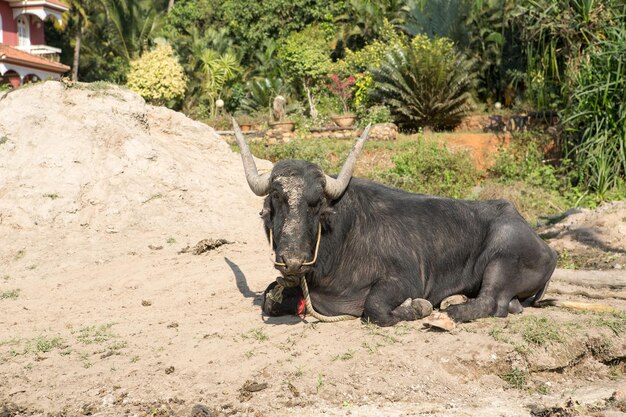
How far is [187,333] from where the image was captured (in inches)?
252

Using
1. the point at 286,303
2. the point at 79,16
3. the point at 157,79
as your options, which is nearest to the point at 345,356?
the point at 286,303

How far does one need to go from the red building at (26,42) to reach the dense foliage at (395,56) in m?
3.24

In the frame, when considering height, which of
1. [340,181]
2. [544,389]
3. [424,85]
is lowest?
[544,389]

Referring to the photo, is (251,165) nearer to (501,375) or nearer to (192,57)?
(501,375)

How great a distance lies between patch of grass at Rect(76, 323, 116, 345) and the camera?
6.42 m

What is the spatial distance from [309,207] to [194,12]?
1279 inches

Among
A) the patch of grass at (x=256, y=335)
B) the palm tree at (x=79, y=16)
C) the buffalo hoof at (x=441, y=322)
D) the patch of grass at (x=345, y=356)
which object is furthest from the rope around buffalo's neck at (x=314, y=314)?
the palm tree at (x=79, y=16)

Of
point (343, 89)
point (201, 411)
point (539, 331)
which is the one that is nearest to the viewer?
point (201, 411)

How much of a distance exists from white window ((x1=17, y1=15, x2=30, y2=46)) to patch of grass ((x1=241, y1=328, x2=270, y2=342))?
29.4 m

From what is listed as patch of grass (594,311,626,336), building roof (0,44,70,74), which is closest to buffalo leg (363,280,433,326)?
patch of grass (594,311,626,336)

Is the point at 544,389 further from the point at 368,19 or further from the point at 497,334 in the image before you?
the point at 368,19

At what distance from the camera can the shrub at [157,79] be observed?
30188 millimetres

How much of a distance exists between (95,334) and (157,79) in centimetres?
2466

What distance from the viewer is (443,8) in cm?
2930
